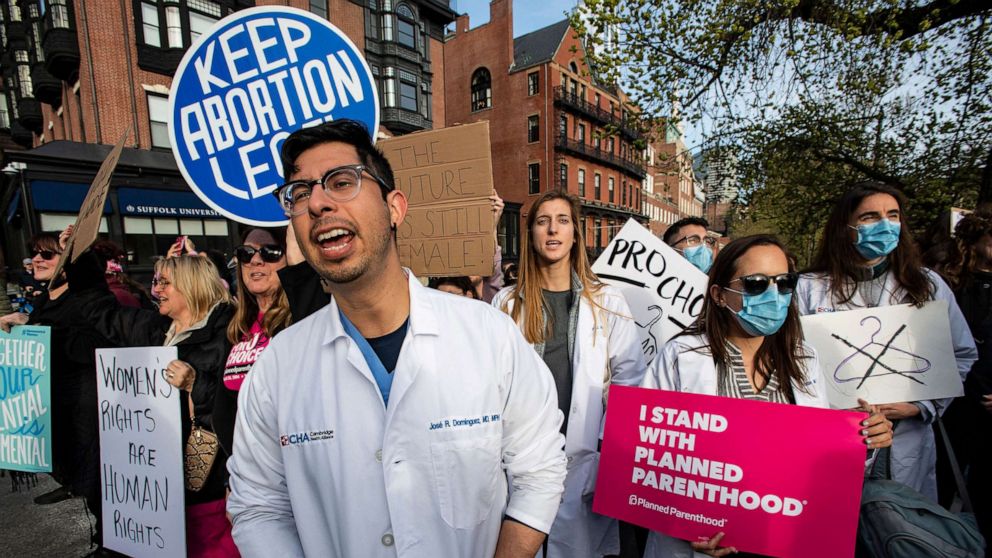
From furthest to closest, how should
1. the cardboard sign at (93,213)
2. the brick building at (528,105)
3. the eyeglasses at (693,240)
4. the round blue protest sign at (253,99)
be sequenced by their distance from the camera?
the brick building at (528,105) → the eyeglasses at (693,240) → the cardboard sign at (93,213) → the round blue protest sign at (253,99)

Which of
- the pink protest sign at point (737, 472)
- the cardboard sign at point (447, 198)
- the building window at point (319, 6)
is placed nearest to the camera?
the pink protest sign at point (737, 472)

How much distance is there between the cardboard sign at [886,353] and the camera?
2.33 meters

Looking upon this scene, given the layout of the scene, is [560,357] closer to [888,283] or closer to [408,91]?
[888,283]

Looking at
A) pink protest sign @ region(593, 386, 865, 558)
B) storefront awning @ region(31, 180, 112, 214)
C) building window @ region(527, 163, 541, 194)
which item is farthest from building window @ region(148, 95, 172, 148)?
building window @ region(527, 163, 541, 194)

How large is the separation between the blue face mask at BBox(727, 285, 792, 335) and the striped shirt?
7.2 inches

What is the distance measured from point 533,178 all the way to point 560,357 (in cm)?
3157

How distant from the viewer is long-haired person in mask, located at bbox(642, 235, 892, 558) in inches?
77.3

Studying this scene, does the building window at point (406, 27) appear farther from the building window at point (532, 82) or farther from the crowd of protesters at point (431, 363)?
the crowd of protesters at point (431, 363)

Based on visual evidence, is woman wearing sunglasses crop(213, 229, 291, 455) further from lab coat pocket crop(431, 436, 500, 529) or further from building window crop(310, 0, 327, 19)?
building window crop(310, 0, 327, 19)

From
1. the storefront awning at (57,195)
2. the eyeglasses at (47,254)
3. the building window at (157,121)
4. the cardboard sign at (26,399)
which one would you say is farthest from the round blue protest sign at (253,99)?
the building window at (157,121)

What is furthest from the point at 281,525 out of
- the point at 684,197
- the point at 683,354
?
the point at 684,197

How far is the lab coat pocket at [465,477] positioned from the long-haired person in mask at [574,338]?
4.12 feet

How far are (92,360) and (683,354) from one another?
12.7ft

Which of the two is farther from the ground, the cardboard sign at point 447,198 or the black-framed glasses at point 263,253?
the cardboard sign at point 447,198
